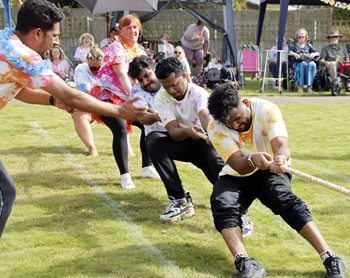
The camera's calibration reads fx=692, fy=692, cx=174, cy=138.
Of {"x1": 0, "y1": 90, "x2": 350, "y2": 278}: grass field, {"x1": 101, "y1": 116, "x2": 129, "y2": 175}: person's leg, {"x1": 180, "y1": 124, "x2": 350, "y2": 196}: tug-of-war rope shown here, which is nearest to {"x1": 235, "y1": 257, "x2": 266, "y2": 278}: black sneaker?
{"x1": 0, "y1": 90, "x2": 350, "y2": 278}: grass field

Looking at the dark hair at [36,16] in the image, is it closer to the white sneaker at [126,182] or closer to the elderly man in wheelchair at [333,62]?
the white sneaker at [126,182]

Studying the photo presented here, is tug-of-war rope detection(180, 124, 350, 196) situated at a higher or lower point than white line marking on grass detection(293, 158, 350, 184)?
higher

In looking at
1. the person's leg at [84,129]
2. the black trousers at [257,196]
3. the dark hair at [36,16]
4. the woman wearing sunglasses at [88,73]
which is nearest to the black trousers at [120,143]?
the woman wearing sunglasses at [88,73]

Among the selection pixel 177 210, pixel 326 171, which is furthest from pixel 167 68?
pixel 326 171

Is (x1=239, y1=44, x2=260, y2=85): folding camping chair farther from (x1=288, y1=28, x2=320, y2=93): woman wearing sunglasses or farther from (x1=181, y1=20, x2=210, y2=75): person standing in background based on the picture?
(x1=288, y1=28, x2=320, y2=93): woman wearing sunglasses

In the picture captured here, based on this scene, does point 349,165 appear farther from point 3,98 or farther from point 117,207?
point 3,98

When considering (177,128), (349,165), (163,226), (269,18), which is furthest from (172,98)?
(269,18)

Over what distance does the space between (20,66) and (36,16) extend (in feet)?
1.17

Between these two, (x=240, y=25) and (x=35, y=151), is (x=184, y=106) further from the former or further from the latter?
(x=240, y=25)

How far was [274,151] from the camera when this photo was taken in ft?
15.4

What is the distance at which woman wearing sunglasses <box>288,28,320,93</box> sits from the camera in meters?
17.8

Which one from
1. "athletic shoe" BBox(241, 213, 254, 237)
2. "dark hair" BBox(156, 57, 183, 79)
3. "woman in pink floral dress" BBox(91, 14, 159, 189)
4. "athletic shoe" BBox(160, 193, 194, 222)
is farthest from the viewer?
"woman in pink floral dress" BBox(91, 14, 159, 189)

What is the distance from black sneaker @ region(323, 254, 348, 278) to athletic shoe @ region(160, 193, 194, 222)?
1.72 m

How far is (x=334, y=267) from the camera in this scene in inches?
172
